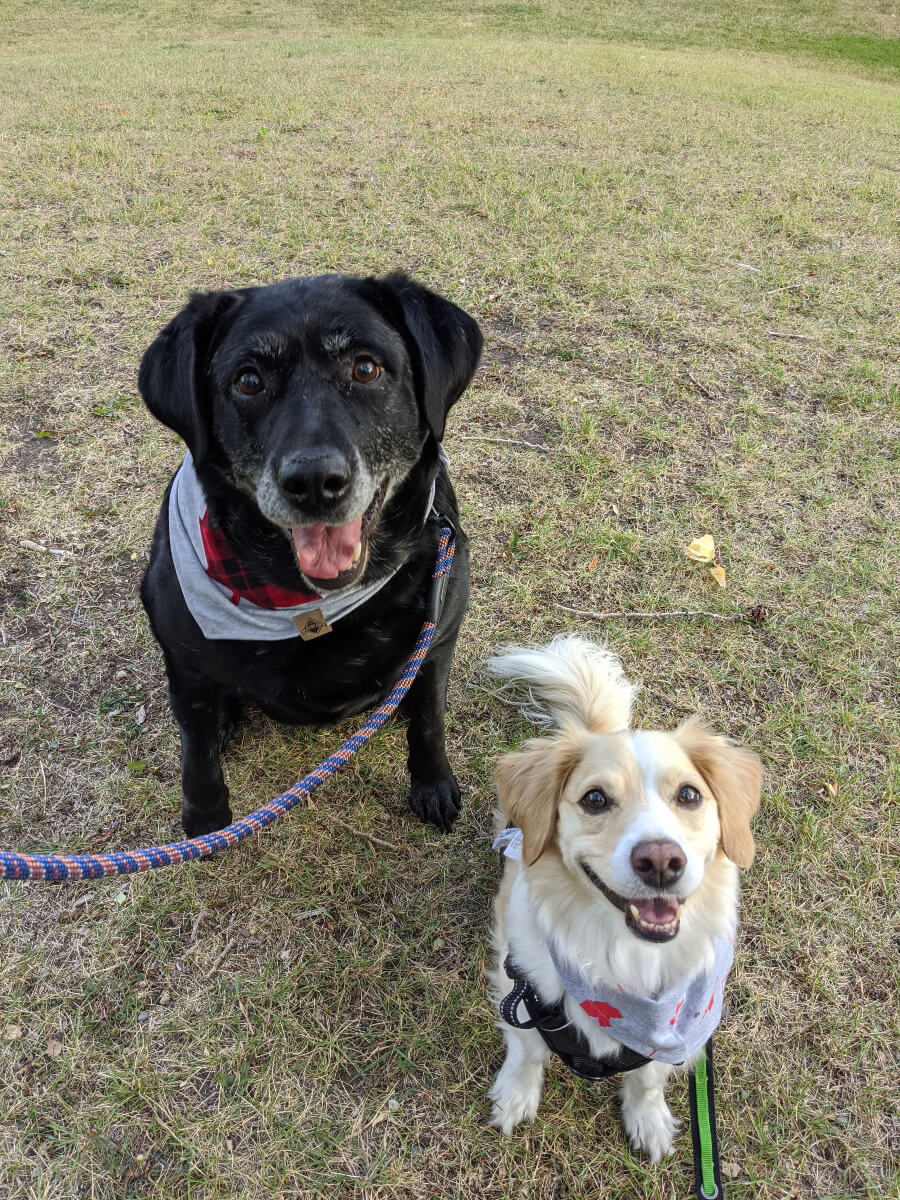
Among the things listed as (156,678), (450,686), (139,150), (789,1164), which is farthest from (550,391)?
(139,150)

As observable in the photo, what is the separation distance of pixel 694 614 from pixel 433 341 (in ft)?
5.91

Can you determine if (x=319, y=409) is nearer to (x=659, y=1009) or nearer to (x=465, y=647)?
(x=465, y=647)

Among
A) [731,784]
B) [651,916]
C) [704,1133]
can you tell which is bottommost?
[704,1133]

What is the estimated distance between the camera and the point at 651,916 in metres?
1.63

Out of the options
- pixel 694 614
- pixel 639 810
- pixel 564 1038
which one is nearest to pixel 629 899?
pixel 639 810

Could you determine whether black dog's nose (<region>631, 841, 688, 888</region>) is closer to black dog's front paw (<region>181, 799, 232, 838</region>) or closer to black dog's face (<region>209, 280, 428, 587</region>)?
black dog's face (<region>209, 280, 428, 587</region>)

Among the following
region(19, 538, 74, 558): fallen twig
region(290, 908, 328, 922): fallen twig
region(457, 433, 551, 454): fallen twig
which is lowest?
region(290, 908, 328, 922): fallen twig

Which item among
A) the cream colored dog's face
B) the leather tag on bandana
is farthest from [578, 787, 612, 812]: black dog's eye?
the leather tag on bandana

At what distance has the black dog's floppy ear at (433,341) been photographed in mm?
2148

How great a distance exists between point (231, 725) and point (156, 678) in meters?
0.46

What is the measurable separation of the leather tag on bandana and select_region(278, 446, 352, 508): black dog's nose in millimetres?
329

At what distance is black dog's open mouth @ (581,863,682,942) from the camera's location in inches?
63.7

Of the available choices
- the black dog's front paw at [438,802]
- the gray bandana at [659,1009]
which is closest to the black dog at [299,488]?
the black dog's front paw at [438,802]

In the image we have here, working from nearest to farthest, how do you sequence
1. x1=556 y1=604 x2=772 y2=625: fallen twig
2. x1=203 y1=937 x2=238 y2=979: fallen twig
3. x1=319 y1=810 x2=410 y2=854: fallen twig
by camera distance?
x1=203 y1=937 x2=238 y2=979: fallen twig, x1=319 y1=810 x2=410 y2=854: fallen twig, x1=556 y1=604 x2=772 y2=625: fallen twig
